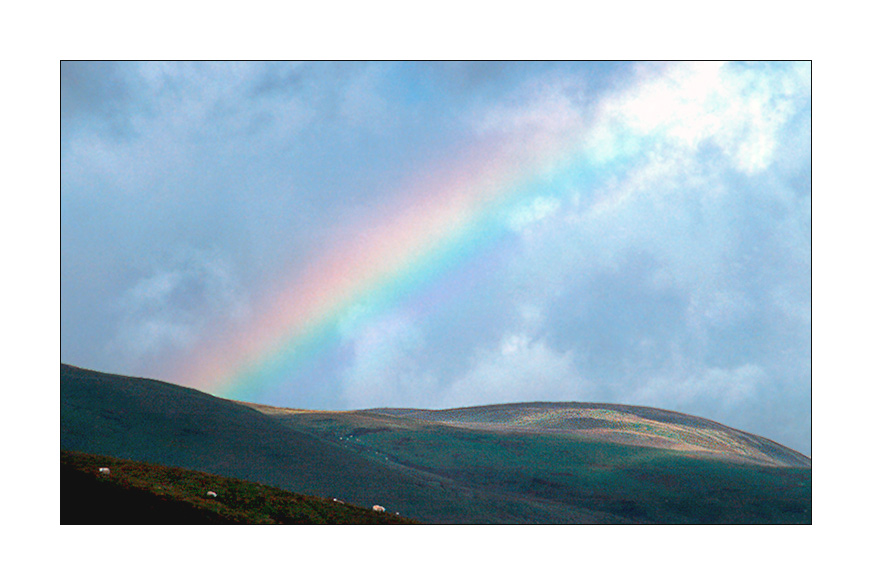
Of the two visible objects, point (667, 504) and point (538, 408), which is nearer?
point (667, 504)

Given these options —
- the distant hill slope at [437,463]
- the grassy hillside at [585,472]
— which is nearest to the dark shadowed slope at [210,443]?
the distant hill slope at [437,463]

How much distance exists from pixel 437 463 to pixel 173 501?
18489 millimetres

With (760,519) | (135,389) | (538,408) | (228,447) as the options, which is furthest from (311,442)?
(538,408)

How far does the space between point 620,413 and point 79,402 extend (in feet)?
133

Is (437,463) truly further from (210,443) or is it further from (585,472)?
(210,443)

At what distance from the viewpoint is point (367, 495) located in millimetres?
23531

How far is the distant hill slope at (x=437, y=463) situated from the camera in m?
24.1

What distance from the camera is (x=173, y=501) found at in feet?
53.0

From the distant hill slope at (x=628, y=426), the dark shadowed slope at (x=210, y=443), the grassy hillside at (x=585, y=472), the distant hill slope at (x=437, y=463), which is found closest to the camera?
the dark shadowed slope at (x=210, y=443)

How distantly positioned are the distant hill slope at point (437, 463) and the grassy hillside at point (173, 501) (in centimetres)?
389

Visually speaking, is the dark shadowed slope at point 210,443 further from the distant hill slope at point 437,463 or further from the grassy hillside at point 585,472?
the grassy hillside at point 585,472

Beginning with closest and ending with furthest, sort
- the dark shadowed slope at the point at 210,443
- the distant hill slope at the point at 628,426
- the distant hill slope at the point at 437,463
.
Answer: the dark shadowed slope at the point at 210,443 → the distant hill slope at the point at 437,463 → the distant hill slope at the point at 628,426

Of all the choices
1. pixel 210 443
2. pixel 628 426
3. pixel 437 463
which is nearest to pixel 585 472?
pixel 437 463

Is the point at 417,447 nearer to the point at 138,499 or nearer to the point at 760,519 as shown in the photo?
the point at 760,519
